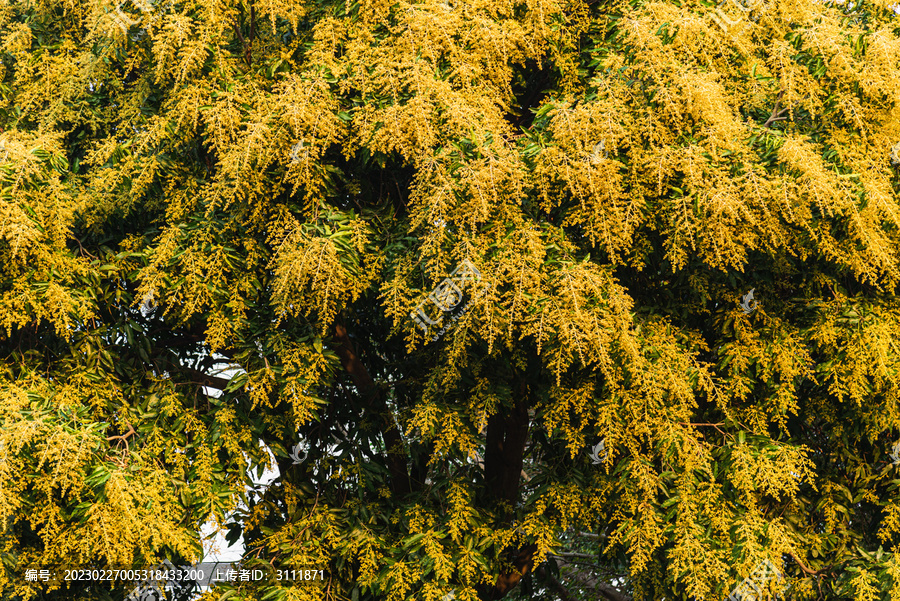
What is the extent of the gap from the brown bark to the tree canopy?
8 cm

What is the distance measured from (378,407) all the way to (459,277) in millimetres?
1622

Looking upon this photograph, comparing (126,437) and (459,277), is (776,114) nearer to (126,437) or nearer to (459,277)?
(459,277)

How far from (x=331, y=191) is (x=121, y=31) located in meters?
1.52

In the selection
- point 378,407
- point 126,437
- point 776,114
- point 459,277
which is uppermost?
point 776,114

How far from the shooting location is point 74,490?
3750mm

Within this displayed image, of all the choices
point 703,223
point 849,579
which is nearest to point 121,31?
point 703,223

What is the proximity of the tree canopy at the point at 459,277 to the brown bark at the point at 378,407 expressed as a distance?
8 cm

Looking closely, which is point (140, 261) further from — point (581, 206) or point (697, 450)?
point (697, 450)

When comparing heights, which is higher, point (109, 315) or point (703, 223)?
point (703, 223)

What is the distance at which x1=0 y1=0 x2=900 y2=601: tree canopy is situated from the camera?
398 centimetres

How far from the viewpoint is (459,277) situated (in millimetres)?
3977

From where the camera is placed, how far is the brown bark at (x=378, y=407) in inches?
204

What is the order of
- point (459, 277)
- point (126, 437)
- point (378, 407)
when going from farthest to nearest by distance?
point (378, 407) → point (126, 437) → point (459, 277)

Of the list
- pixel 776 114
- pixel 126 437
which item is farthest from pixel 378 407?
pixel 776 114
